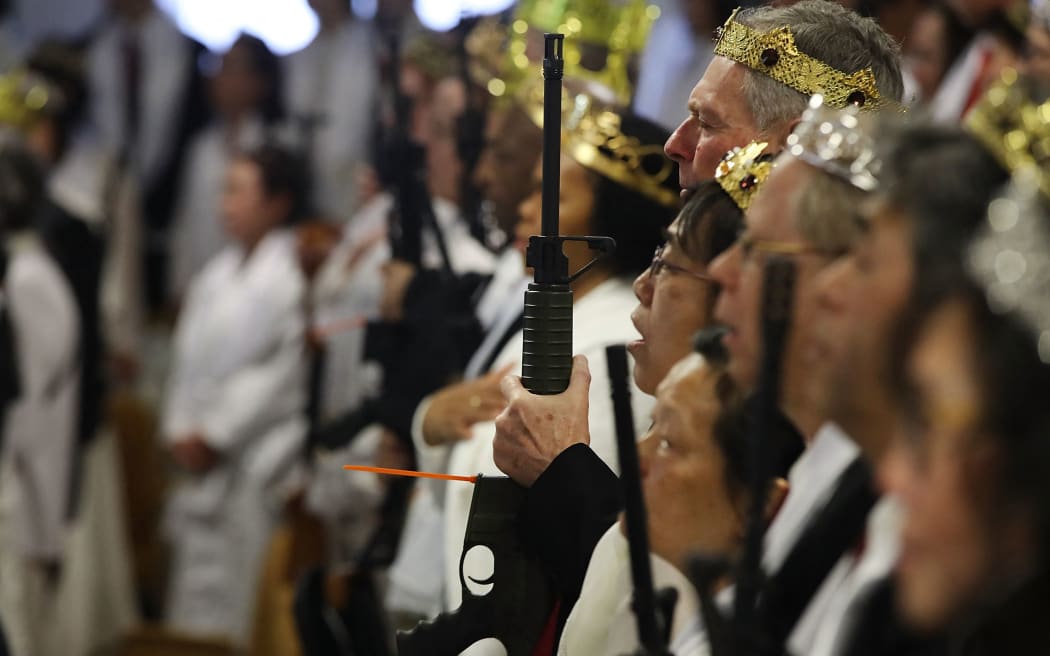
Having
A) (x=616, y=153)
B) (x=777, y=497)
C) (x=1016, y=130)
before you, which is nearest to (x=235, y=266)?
(x=616, y=153)

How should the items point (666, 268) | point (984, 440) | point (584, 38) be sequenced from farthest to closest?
1. point (584, 38)
2. point (666, 268)
3. point (984, 440)

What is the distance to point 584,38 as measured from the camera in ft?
10.8

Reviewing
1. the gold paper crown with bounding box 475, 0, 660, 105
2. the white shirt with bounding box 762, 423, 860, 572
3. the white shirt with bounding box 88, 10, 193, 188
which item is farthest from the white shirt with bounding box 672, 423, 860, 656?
the white shirt with bounding box 88, 10, 193, 188

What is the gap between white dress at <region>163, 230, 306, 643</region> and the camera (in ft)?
17.9

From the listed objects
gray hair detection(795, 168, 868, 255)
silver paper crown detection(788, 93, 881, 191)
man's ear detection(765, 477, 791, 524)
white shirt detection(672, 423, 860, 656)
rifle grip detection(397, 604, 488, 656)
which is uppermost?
silver paper crown detection(788, 93, 881, 191)

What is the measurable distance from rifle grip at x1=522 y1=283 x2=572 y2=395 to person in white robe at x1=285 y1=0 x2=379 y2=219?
4.50m

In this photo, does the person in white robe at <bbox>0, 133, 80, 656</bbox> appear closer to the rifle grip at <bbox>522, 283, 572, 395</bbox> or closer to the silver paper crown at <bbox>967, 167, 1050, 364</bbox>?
the rifle grip at <bbox>522, 283, 572, 395</bbox>

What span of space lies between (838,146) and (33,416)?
4.13 m

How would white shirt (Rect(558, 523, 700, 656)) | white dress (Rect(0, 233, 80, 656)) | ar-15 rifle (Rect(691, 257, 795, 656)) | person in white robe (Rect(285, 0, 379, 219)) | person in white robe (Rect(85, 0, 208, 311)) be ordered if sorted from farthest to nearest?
person in white robe (Rect(85, 0, 208, 311)) < person in white robe (Rect(285, 0, 379, 219)) < white dress (Rect(0, 233, 80, 656)) < white shirt (Rect(558, 523, 700, 656)) < ar-15 rifle (Rect(691, 257, 795, 656))

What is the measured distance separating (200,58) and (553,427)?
617cm

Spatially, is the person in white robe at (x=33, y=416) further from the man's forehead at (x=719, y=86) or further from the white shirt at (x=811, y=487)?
the white shirt at (x=811, y=487)

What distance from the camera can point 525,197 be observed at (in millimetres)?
3025

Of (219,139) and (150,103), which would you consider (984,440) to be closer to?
(219,139)

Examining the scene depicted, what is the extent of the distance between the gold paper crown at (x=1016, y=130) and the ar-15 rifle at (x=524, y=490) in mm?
665
